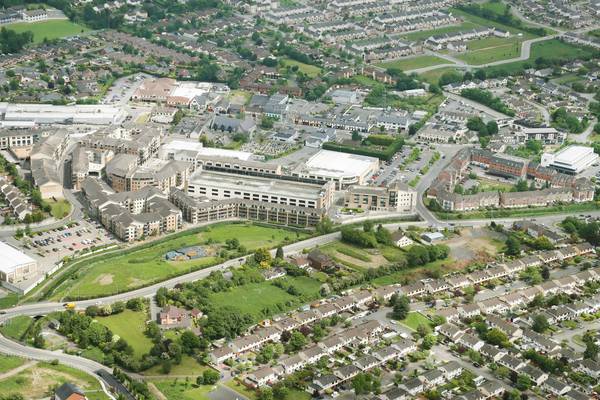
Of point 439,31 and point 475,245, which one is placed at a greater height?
point 439,31

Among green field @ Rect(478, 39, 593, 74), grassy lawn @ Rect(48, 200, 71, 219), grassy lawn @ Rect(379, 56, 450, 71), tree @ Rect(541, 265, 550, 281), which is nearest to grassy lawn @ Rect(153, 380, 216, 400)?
grassy lawn @ Rect(48, 200, 71, 219)

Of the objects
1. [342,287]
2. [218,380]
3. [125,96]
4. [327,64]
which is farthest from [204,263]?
[327,64]

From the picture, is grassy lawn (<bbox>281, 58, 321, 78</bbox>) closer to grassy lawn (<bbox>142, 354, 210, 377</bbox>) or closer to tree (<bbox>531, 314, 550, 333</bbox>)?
tree (<bbox>531, 314, 550, 333</bbox>)

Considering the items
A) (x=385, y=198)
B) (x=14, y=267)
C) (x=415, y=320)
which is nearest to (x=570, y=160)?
(x=385, y=198)

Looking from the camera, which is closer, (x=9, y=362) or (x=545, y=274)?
(x=9, y=362)

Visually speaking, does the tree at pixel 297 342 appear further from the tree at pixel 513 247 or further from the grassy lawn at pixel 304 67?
the grassy lawn at pixel 304 67

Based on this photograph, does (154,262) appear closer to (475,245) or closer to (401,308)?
(401,308)

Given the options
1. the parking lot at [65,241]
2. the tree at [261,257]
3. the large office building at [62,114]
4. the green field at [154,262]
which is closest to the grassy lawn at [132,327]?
the green field at [154,262]
